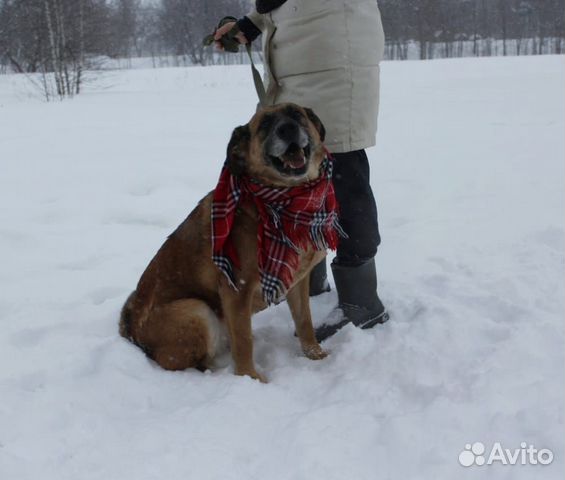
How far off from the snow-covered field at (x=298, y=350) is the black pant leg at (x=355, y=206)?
439 mm

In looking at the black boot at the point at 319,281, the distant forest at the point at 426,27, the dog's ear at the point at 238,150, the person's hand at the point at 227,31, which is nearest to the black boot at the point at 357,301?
the black boot at the point at 319,281

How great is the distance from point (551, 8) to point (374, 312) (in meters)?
59.2

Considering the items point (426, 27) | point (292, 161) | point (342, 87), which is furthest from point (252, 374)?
point (426, 27)

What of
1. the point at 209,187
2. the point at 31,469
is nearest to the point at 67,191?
the point at 209,187

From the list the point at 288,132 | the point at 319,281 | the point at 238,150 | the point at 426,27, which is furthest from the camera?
the point at 426,27

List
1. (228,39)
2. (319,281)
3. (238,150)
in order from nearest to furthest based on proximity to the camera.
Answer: (238,150) < (228,39) < (319,281)

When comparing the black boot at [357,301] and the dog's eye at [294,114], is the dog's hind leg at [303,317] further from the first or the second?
the dog's eye at [294,114]

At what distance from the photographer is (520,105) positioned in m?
10.8

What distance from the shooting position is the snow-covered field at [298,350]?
194cm

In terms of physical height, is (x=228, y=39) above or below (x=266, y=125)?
above

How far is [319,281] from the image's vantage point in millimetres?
3568

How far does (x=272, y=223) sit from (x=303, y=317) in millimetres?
647

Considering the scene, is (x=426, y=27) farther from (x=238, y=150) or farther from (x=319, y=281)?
(x=238, y=150)

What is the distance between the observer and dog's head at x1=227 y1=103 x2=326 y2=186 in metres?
2.46
